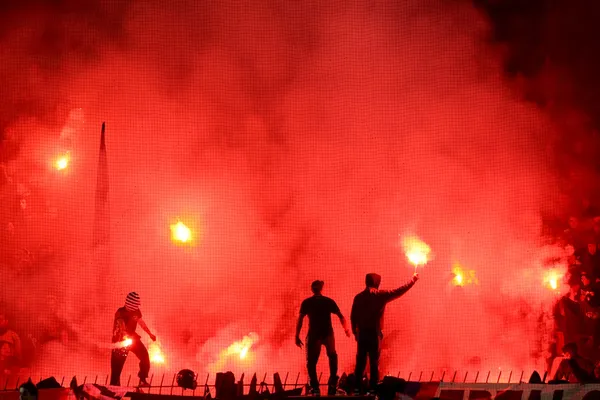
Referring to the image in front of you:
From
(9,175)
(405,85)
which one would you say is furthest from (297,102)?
(9,175)

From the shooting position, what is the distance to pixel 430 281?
1773 cm

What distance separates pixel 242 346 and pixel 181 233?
2954 mm

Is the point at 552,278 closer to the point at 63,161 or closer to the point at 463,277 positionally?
the point at 463,277

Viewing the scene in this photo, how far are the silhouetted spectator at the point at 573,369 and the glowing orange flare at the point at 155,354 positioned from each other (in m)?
8.86

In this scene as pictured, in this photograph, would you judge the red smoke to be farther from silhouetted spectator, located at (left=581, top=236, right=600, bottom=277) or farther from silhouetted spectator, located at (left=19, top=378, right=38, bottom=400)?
silhouetted spectator, located at (left=19, top=378, right=38, bottom=400)

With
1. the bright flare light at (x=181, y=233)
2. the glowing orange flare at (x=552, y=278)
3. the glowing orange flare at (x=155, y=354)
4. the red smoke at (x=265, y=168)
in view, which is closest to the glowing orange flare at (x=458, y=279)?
the red smoke at (x=265, y=168)

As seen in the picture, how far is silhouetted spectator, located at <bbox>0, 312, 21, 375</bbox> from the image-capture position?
18.2 meters

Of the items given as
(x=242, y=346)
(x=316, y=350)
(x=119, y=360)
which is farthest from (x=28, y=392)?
(x=242, y=346)

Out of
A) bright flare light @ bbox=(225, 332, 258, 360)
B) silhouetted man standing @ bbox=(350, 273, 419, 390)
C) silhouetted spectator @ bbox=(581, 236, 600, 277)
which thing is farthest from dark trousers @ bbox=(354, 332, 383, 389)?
bright flare light @ bbox=(225, 332, 258, 360)

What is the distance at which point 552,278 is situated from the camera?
669 inches

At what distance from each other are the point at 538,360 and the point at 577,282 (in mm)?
1633

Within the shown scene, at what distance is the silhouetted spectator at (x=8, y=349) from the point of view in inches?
715

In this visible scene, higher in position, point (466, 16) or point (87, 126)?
point (466, 16)

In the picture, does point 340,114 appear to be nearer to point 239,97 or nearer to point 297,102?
point 297,102
